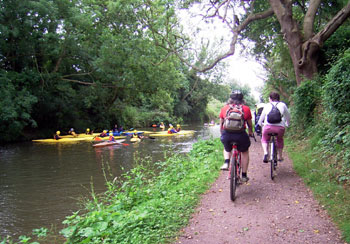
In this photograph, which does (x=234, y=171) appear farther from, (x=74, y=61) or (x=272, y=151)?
(x=74, y=61)

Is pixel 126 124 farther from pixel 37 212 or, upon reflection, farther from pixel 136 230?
pixel 136 230

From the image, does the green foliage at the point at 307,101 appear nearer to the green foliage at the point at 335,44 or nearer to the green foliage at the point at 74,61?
the green foliage at the point at 335,44

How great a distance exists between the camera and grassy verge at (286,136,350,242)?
397cm

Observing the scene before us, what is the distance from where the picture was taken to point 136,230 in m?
3.92

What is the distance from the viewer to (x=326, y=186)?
17.0 feet

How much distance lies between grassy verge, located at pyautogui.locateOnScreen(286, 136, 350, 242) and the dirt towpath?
0.37ft

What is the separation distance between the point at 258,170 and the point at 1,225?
5847mm

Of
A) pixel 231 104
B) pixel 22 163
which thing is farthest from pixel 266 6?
pixel 22 163

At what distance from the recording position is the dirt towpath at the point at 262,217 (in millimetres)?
3672

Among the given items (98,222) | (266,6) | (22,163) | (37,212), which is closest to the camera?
(98,222)

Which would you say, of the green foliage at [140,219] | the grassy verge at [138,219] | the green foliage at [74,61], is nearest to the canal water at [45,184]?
the grassy verge at [138,219]

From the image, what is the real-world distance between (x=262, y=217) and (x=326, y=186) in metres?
1.64

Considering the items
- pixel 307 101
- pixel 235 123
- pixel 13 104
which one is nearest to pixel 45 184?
pixel 235 123

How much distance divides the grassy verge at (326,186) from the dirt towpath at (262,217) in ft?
0.37
